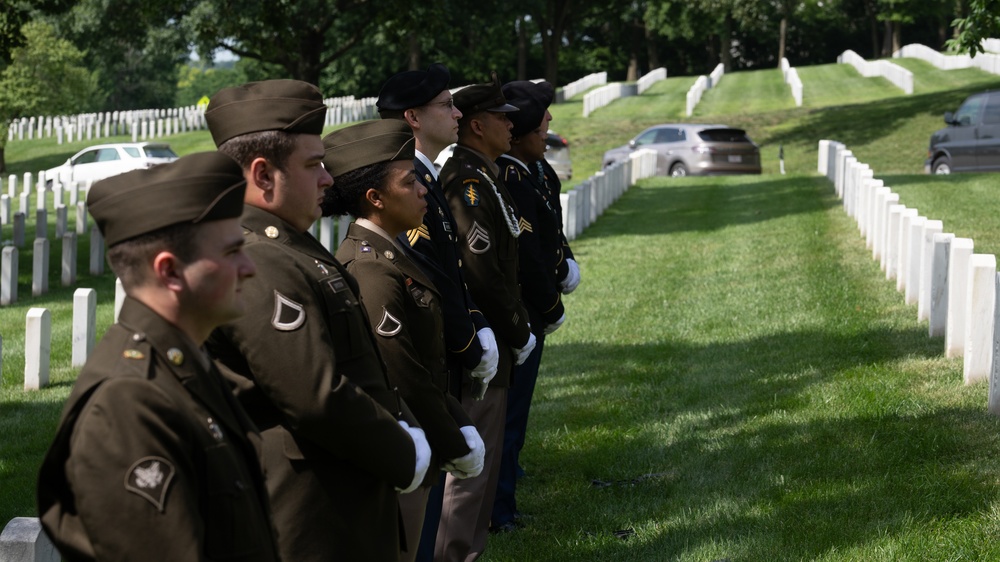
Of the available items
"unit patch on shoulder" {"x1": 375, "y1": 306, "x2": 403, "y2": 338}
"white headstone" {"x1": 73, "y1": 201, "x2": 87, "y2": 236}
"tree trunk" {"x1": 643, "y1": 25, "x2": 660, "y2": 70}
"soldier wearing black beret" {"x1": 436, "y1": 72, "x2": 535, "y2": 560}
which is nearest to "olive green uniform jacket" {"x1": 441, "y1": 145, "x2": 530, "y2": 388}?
"soldier wearing black beret" {"x1": 436, "y1": 72, "x2": 535, "y2": 560}

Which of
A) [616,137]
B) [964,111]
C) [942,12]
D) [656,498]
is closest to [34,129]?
[616,137]

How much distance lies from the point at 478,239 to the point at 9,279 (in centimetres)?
1140

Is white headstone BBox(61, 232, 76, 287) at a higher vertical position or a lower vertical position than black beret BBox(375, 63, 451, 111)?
lower

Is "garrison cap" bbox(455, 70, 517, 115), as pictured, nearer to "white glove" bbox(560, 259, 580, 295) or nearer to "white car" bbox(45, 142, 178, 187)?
"white glove" bbox(560, 259, 580, 295)

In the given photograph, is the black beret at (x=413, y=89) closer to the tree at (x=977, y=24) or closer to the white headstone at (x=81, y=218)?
the tree at (x=977, y=24)

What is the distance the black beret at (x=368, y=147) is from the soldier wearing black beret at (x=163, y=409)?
155 cm

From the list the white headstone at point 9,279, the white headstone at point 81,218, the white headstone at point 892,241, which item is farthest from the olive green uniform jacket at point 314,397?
the white headstone at point 81,218

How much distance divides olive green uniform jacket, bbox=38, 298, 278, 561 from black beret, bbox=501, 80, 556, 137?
14.1ft

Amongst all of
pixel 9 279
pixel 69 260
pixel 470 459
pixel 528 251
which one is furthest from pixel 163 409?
pixel 69 260

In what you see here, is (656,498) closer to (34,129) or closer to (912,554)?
(912,554)

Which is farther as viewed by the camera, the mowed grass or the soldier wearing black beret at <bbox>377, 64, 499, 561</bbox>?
the mowed grass

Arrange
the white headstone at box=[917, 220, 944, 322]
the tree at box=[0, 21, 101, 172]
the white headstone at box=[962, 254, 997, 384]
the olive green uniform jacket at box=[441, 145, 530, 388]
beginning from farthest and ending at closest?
the tree at box=[0, 21, 101, 172]
the white headstone at box=[917, 220, 944, 322]
the white headstone at box=[962, 254, 997, 384]
the olive green uniform jacket at box=[441, 145, 530, 388]

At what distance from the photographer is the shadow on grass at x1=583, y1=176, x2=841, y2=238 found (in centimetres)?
1938

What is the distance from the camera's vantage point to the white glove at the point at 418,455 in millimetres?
3549
